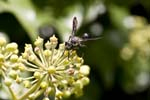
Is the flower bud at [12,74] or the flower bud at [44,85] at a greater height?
the flower bud at [12,74]

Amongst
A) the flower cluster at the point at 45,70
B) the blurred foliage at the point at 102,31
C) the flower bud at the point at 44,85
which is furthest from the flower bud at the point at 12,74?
the blurred foliage at the point at 102,31

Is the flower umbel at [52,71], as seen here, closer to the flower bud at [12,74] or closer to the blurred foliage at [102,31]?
the flower bud at [12,74]

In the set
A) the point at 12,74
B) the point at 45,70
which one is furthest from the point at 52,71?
the point at 12,74

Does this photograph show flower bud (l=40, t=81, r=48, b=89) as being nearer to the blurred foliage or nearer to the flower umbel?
the flower umbel

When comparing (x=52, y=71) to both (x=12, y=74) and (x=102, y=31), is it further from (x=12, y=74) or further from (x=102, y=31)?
(x=102, y=31)

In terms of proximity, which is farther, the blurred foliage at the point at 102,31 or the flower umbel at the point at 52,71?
the blurred foliage at the point at 102,31

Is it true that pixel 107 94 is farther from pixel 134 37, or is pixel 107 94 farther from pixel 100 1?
pixel 100 1
